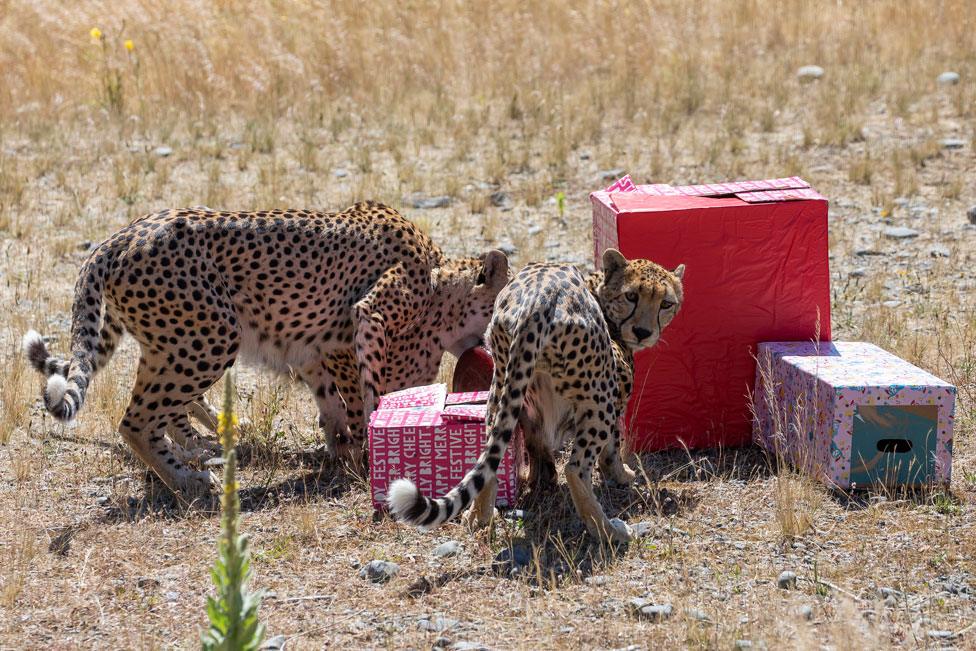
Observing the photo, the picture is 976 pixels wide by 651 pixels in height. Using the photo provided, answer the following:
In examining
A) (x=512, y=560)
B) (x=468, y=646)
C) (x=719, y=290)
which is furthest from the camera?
(x=719, y=290)

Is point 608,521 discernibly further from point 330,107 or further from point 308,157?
point 330,107

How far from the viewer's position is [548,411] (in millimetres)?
5023

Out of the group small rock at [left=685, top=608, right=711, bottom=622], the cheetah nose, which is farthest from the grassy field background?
the cheetah nose

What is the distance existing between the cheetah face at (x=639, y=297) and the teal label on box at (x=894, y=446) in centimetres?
90

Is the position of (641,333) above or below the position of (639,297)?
below

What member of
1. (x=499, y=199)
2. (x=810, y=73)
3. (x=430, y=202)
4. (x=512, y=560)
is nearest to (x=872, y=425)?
(x=512, y=560)

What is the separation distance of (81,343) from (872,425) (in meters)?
3.45

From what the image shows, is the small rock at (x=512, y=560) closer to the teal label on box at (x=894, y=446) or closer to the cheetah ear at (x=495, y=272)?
the teal label on box at (x=894, y=446)

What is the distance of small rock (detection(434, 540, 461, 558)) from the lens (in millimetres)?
4707

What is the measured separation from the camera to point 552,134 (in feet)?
34.7

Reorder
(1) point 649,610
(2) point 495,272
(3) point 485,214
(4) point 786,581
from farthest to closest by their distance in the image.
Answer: (3) point 485,214, (2) point 495,272, (4) point 786,581, (1) point 649,610

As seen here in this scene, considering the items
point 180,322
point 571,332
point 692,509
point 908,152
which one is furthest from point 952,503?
point 908,152

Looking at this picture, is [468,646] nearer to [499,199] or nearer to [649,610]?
[649,610]

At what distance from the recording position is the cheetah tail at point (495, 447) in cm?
417
